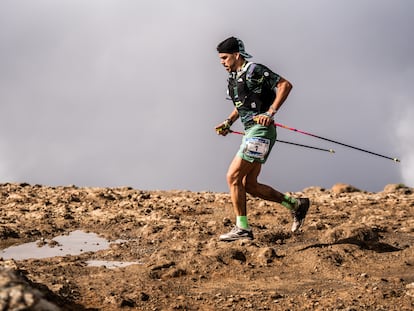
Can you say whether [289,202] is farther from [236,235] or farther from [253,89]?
[253,89]

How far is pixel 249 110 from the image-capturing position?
6672 mm

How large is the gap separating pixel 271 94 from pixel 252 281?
2088 millimetres

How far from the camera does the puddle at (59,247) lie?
297 inches

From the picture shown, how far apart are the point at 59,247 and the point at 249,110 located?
3.19 m

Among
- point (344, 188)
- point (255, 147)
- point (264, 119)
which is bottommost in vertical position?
point (255, 147)

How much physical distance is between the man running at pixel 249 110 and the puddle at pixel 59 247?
6.49 feet

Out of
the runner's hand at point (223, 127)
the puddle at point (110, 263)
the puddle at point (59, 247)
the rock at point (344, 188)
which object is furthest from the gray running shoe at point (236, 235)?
the rock at point (344, 188)

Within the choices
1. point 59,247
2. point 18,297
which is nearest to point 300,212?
point 59,247

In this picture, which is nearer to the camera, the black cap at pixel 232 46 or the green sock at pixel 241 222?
the black cap at pixel 232 46

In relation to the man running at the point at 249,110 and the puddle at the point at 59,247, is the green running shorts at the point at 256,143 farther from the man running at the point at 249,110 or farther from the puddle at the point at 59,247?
the puddle at the point at 59,247

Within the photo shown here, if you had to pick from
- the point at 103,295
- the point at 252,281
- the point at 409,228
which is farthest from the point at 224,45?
the point at 409,228

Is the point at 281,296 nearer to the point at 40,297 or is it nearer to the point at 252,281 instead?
the point at 252,281

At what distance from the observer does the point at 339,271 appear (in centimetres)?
611

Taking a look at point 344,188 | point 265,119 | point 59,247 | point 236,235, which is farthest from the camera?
point 344,188
